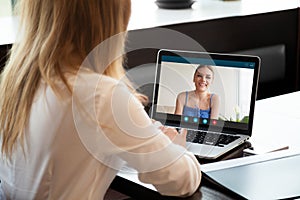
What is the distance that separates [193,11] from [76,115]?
2.21 meters

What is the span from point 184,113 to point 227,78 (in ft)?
0.57

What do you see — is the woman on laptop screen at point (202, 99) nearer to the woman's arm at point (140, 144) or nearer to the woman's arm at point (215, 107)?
the woman's arm at point (215, 107)

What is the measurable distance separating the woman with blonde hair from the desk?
9cm

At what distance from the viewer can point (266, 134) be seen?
2117 millimetres

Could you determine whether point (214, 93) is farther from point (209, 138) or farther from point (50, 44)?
point (50, 44)

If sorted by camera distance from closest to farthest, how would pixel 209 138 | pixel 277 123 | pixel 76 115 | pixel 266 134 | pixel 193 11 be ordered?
pixel 76 115, pixel 209 138, pixel 266 134, pixel 277 123, pixel 193 11

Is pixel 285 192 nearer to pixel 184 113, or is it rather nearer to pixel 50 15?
pixel 184 113

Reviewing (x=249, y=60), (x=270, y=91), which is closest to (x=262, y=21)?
(x=270, y=91)

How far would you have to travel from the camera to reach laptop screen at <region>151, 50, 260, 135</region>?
2.00m

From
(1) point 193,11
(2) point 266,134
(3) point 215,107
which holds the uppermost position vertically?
(1) point 193,11

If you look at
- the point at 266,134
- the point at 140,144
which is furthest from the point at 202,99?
the point at 140,144

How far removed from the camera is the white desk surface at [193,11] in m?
3.18

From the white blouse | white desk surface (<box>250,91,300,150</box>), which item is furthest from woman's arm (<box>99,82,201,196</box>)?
white desk surface (<box>250,91,300,150</box>)

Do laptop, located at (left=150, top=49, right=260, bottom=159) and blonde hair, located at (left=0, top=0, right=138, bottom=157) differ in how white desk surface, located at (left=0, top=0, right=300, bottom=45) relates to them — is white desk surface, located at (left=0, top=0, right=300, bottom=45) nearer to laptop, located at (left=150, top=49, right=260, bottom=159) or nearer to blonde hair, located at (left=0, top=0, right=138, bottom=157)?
laptop, located at (left=150, top=49, right=260, bottom=159)
